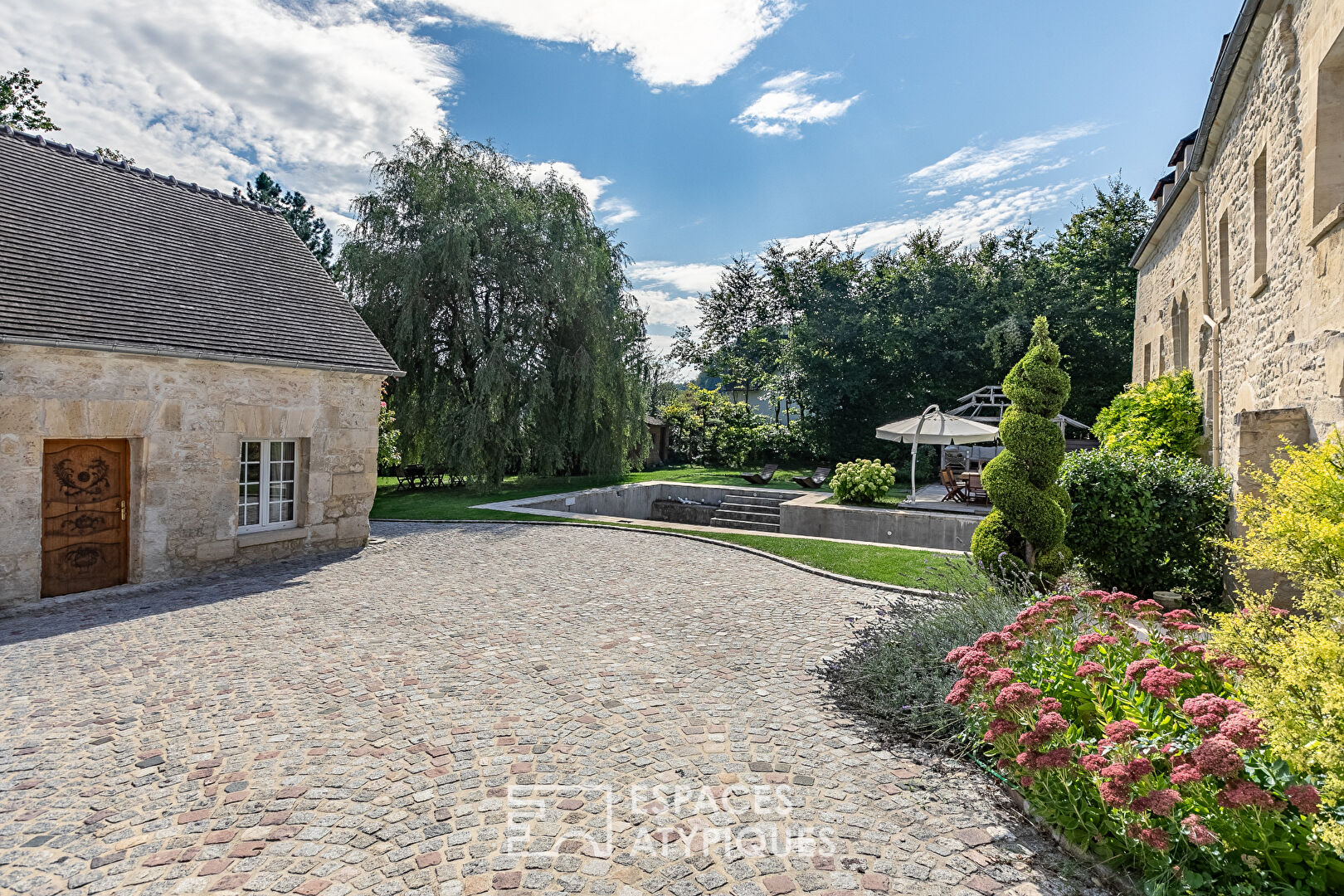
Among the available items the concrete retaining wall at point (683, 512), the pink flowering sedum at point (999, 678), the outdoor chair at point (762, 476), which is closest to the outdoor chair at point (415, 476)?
the concrete retaining wall at point (683, 512)

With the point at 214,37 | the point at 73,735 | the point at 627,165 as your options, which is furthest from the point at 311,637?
the point at 627,165

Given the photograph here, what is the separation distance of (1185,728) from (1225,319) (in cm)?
Result: 837

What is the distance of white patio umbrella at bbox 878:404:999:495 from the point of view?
15414 mm

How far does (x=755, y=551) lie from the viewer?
11328mm

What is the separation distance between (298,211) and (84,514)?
43.7 metres

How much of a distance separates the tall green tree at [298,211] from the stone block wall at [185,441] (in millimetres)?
36758

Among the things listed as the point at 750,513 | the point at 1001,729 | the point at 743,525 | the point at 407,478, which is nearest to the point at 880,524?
the point at 743,525

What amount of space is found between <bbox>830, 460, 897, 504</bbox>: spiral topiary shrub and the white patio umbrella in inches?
29.0

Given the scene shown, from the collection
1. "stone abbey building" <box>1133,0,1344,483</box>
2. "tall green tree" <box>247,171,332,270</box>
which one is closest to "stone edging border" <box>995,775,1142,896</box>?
"stone abbey building" <box>1133,0,1344,483</box>

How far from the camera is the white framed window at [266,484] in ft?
32.9

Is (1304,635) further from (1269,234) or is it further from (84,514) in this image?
(84,514)

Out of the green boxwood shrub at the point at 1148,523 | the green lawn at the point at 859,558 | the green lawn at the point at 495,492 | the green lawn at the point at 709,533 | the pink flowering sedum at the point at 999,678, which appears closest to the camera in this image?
the pink flowering sedum at the point at 999,678

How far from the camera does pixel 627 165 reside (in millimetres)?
17688

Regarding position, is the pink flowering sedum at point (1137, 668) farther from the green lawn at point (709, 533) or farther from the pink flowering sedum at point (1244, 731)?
the green lawn at point (709, 533)
